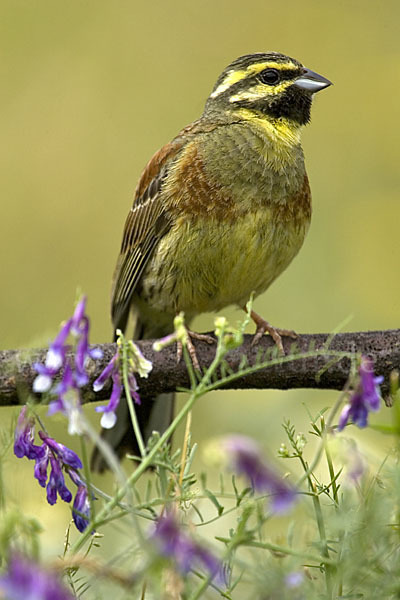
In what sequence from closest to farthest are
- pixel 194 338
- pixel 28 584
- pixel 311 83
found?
pixel 28 584
pixel 194 338
pixel 311 83

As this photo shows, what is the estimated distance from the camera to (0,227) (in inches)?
233

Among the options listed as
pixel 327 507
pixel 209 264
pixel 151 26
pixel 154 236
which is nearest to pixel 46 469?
pixel 327 507

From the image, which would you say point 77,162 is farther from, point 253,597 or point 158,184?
point 253,597

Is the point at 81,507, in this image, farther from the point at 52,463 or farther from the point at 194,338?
the point at 194,338

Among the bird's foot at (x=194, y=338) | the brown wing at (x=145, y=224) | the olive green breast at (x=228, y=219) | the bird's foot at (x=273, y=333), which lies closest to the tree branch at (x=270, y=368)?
the bird's foot at (x=194, y=338)

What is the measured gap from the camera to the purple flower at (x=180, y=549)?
930 millimetres

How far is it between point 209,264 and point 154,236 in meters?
0.35

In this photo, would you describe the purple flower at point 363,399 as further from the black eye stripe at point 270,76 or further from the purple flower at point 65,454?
the black eye stripe at point 270,76

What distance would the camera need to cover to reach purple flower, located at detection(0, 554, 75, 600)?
82 centimetres

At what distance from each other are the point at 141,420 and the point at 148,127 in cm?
277

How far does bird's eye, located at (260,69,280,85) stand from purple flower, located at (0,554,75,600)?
322 cm

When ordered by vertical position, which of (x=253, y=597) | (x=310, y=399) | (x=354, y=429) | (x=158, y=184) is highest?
(x=158, y=184)

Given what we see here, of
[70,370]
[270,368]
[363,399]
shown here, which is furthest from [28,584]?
[270,368]

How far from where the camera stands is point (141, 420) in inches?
153
